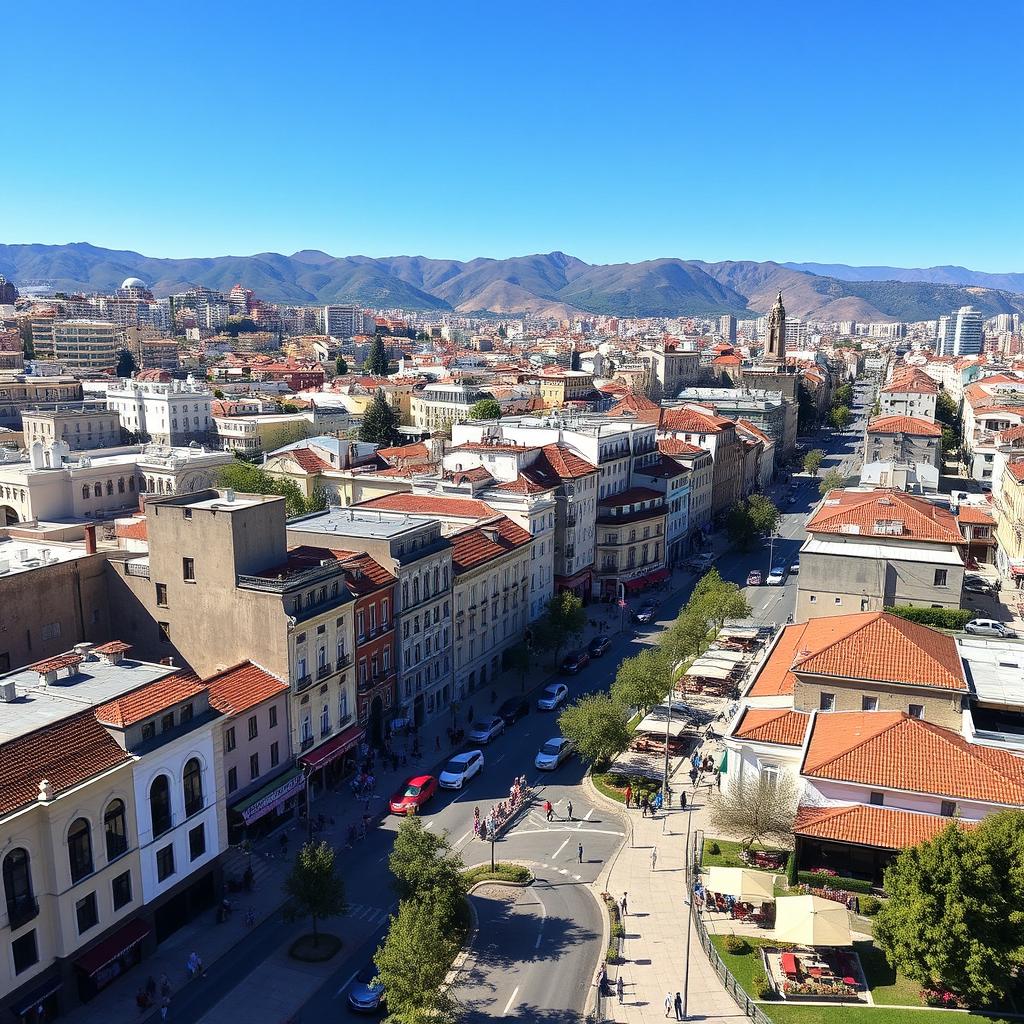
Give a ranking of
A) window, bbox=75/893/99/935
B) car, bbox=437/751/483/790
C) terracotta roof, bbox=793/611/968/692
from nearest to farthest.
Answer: window, bbox=75/893/99/935
terracotta roof, bbox=793/611/968/692
car, bbox=437/751/483/790

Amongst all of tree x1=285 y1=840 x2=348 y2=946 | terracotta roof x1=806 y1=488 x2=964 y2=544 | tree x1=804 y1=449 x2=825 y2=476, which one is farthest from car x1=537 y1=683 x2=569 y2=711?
tree x1=804 y1=449 x2=825 y2=476

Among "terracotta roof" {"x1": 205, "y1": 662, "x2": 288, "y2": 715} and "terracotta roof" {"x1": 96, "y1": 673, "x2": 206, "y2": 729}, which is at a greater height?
"terracotta roof" {"x1": 96, "y1": 673, "x2": 206, "y2": 729}

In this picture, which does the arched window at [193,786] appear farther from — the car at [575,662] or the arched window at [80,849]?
the car at [575,662]

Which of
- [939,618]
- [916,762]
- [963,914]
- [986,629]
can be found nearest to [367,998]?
[963,914]

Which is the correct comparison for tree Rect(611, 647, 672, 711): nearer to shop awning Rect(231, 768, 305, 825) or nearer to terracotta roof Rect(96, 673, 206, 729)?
shop awning Rect(231, 768, 305, 825)

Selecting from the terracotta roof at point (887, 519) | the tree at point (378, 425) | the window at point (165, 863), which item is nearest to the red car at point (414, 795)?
the window at point (165, 863)

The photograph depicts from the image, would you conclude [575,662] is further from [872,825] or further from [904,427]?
[904,427]
